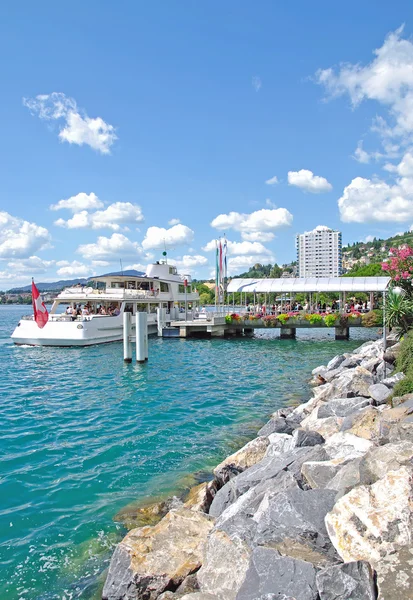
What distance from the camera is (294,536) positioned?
5.27 m

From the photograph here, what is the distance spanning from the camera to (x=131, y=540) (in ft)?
20.7

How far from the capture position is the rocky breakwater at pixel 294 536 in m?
4.43

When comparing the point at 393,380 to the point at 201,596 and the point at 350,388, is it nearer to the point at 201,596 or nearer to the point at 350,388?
the point at 350,388

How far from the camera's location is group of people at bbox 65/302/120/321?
3910 cm

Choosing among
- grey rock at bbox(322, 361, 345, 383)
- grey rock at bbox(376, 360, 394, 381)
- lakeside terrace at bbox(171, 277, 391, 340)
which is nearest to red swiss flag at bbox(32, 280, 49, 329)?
lakeside terrace at bbox(171, 277, 391, 340)

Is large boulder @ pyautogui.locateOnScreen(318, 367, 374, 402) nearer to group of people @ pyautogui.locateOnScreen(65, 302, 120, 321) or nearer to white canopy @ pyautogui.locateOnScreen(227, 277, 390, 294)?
group of people @ pyautogui.locateOnScreen(65, 302, 120, 321)

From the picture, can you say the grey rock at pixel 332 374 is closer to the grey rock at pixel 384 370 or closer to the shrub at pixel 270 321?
the grey rock at pixel 384 370

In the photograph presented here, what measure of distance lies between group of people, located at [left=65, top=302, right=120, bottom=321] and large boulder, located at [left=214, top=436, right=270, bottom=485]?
30103 mm

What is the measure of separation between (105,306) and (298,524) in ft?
123

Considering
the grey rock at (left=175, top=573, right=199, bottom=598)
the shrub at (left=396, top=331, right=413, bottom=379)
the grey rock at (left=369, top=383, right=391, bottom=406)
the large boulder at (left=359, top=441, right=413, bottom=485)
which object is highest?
the shrub at (left=396, top=331, right=413, bottom=379)

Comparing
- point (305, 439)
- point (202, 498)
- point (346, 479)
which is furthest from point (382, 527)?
point (305, 439)

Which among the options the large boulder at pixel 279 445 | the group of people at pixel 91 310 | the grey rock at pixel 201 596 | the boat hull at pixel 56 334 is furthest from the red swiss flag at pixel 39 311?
the grey rock at pixel 201 596

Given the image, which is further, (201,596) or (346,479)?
(346,479)

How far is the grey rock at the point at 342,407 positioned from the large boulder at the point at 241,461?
82.3 inches
